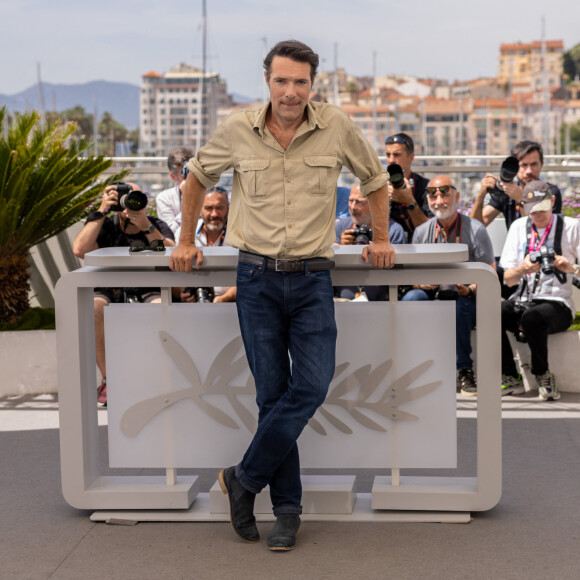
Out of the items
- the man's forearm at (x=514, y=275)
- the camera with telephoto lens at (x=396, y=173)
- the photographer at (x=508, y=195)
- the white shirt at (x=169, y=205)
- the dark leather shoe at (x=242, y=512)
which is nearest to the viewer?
the dark leather shoe at (x=242, y=512)

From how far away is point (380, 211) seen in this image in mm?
4336

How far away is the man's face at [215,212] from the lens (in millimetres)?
7348

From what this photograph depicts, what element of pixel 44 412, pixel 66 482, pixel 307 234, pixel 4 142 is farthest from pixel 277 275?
pixel 4 142

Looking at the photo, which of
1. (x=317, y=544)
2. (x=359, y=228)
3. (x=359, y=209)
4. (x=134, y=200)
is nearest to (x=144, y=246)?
(x=317, y=544)

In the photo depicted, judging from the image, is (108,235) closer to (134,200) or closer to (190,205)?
(134,200)

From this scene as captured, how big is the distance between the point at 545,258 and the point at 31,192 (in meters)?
4.00

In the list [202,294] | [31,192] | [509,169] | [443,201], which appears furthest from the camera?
[31,192]

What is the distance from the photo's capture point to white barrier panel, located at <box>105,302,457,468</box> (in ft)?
14.7

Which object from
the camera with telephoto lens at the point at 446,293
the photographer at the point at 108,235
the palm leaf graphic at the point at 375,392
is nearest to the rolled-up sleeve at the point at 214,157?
the palm leaf graphic at the point at 375,392

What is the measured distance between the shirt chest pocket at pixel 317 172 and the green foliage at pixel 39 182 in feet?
13.8

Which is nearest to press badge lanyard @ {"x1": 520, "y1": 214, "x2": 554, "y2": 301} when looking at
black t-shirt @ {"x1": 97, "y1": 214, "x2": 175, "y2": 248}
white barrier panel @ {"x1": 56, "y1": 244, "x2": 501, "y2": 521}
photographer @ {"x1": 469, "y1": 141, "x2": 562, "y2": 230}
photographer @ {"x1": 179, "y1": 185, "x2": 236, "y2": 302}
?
photographer @ {"x1": 469, "y1": 141, "x2": 562, "y2": 230}

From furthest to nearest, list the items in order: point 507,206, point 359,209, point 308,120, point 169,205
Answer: point 169,205, point 507,206, point 359,209, point 308,120

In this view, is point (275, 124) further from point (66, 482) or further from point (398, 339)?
point (66, 482)

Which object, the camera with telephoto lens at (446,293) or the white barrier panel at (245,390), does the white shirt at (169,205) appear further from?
the white barrier panel at (245,390)
